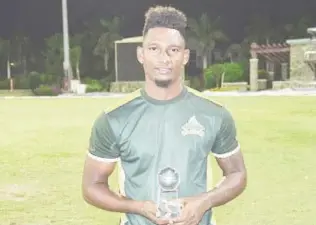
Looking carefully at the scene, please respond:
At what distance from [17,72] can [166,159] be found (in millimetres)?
51822

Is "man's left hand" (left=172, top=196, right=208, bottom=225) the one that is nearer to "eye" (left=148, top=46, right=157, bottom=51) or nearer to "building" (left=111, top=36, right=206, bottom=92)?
"eye" (left=148, top=46, right=157, bottom=51)

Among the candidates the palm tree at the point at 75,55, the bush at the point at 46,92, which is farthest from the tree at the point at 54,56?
the bush at the point at 46,92

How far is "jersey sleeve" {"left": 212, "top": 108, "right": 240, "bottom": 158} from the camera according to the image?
2.80 meters

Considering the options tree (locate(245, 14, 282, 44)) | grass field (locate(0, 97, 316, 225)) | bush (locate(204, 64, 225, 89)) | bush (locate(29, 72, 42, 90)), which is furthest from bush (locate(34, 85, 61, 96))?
tree (locate(245, 14, 282, 44))

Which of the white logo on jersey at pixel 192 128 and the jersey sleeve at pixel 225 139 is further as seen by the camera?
the jersey sleeve at pixel 225 139

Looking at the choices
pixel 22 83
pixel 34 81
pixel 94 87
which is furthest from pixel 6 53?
pixel 94 87

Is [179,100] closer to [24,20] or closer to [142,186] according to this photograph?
[142,186]

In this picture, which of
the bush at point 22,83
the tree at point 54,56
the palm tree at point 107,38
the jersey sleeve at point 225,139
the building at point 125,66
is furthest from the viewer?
the palm tree at point 107,38

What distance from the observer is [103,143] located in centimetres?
279

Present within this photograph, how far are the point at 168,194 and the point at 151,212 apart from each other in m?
0.10

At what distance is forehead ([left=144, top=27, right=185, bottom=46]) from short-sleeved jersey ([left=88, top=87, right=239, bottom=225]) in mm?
208

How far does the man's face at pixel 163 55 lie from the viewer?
276cm

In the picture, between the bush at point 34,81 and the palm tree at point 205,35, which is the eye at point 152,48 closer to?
the bush at point 34,81

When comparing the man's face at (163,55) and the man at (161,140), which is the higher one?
the man's face at (163,55)
